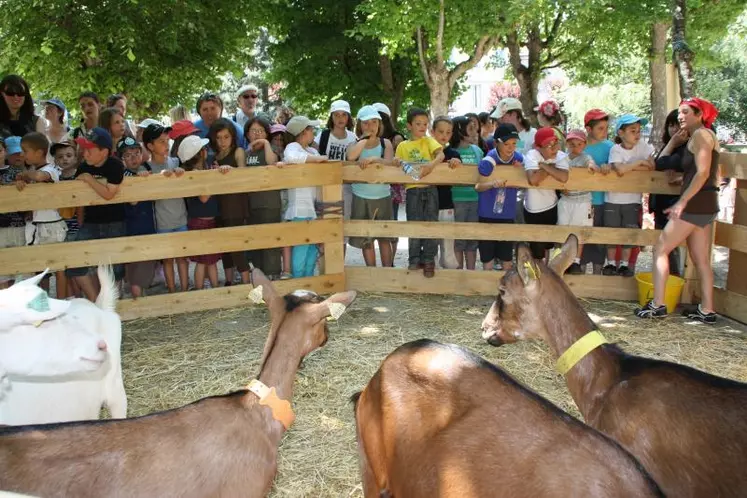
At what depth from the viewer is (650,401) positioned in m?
3.00

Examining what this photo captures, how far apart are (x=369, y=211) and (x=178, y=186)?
80.0 inches

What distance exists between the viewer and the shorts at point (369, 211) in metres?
7.27

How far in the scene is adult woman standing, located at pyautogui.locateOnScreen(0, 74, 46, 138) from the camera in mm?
7020

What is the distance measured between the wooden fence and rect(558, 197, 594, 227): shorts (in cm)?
21

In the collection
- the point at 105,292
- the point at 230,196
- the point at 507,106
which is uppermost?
the point at 507,106

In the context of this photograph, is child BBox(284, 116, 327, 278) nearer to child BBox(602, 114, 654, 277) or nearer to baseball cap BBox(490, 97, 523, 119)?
baseball cap BBox(490, 97, 523, 119)

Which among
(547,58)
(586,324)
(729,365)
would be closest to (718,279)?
(729,365)

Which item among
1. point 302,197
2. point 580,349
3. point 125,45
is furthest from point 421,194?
point 125,45

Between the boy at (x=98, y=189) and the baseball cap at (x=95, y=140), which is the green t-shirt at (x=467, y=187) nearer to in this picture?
the boy at (x=98, y=189)

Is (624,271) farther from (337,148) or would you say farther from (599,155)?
(337,148)

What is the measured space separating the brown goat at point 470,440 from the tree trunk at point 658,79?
1392cm

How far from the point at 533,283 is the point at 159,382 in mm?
3049

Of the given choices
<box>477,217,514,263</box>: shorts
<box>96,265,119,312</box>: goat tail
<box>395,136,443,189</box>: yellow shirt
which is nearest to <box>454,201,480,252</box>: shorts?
<box>477,217,514,263</box>: shorts

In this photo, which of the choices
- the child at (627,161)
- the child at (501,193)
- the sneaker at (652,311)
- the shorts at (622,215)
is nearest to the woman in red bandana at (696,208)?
the sneaker at (652,311)
